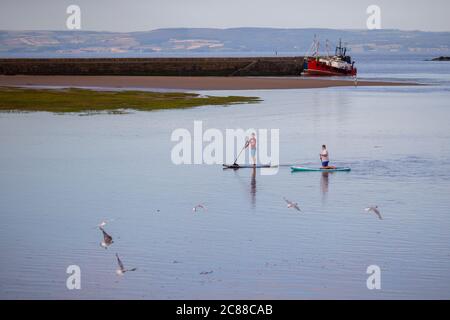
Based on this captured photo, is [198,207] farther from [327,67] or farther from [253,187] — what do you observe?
[327,67]

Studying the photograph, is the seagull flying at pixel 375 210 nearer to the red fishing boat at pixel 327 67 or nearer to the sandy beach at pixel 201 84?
the sandy beach at pixel 201 84

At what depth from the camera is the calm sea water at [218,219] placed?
69.3 feet

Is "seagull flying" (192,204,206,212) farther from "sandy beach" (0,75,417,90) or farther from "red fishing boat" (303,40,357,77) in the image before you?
"red fishing boat" (303,40,357,77)

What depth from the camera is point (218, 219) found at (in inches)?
1098

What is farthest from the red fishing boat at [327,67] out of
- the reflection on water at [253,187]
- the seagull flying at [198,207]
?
the seagull flying at [198,207]

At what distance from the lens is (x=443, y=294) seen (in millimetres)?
20234

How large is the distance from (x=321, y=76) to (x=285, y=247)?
115 m

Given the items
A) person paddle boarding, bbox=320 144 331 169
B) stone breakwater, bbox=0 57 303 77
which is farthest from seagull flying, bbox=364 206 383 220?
stone breakwater, bbox=0 57 303 77

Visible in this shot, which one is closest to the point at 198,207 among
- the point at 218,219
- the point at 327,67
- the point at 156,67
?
the point at 218,219

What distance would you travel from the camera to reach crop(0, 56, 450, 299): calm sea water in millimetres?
21125

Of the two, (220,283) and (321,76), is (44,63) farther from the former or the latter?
(220,283)

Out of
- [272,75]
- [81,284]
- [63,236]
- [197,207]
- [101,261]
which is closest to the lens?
[81,284]

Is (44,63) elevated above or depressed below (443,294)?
above
